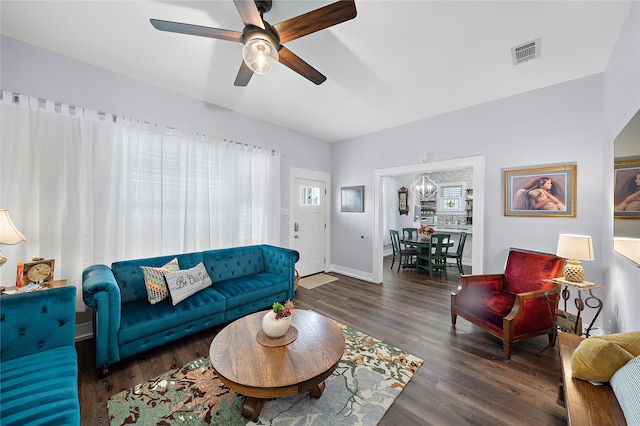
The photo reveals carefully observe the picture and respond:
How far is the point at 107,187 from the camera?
8.49ft

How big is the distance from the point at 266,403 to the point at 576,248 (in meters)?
3.05

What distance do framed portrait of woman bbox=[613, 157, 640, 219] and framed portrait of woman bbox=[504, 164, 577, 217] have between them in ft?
3.52

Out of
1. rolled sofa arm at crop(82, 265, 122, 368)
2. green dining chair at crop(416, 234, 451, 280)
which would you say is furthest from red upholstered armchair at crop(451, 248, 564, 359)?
rolled sofa arm at crop(82, 265, 122, 368)

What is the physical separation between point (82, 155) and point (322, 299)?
11.2 feet

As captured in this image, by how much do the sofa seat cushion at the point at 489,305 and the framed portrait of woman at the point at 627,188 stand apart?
3.97 ft

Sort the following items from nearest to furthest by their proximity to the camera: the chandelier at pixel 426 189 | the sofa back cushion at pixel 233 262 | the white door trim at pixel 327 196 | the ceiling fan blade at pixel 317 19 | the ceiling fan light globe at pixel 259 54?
the ceiling fan blade at pixel 317 19 < the ceiling fan light globe at pixel 259 54 < the sofa back cushion at pixel 233 262 < the white door trim at pixel 327 196 < the chandelier at pixel 426 189

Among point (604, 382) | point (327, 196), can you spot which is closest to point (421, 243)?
point (327, 196)

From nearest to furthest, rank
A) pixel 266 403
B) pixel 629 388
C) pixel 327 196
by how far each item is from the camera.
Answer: pixel 629 388 < pixel 266 403 < pixel 327 196

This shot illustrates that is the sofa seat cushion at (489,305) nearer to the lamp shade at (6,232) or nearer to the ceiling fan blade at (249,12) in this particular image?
the ceiling fan blade at (249,12)

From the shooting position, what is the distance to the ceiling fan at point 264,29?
1.38 m

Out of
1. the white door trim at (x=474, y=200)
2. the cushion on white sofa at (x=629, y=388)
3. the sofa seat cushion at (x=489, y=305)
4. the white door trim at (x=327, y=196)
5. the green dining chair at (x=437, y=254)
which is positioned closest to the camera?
the cushion on white sofa at (x=629, y=388)

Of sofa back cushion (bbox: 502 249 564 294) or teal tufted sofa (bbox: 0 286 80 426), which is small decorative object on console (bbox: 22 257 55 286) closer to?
teal tufted sofa (bbox: 0 286 80 426)

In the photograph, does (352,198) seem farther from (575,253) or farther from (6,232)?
(6,232)

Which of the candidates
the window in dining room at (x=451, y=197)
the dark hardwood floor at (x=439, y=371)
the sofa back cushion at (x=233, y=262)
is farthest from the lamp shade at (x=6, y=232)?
the window in dining room at (x=451, y=197)
